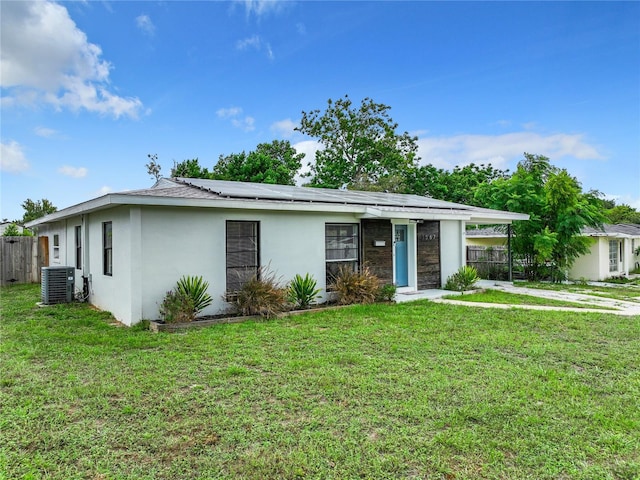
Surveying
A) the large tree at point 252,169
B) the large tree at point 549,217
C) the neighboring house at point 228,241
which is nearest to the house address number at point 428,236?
the neighboring house at point 228,241

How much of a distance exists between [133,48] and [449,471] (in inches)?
576

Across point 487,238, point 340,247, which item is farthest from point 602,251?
point 340,247

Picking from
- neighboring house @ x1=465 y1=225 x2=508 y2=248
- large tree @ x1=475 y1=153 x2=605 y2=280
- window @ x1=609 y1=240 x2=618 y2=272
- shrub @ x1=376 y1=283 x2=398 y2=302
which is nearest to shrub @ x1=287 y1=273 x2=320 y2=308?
shrub @ x1=376 y1=283 x2=398 y2=302

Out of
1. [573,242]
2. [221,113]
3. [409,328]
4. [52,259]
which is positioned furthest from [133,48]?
[573,242]

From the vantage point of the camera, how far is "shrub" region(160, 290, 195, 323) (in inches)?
290

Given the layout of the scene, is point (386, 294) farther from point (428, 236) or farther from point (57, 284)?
point (57, 284)

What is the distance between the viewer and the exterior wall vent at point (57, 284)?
1006 cm

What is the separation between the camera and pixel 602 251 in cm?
1725

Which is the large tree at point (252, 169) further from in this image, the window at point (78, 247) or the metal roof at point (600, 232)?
the window at point (78, 247)

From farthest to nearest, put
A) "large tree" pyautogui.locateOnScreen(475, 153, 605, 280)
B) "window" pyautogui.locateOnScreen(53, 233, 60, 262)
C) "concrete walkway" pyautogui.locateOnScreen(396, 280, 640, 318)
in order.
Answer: "large tree" pyautogui.locateOnScreen(475, 153, 605, 280) < "window" pyautogui.locateOnScreen(53, 233, 60, 262) < "concrete walkway" pyautogui.locateOnScreen(396, 280, 640, 318)

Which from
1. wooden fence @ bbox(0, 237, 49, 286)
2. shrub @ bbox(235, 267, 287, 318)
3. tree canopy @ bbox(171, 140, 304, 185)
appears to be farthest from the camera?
tree canopy @ bbox(171, 140, 304, 185)

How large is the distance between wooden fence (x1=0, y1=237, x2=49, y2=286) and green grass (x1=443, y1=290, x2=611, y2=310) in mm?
15565

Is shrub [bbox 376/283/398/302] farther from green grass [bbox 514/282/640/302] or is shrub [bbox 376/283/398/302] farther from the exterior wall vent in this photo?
the exterior wall vent

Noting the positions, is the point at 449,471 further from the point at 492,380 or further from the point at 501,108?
the point at 501,108
